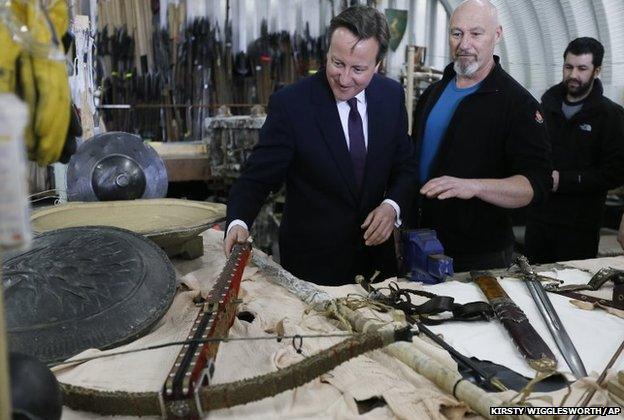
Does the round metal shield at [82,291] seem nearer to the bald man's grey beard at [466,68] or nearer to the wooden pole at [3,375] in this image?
the wooden pole at [3,375]

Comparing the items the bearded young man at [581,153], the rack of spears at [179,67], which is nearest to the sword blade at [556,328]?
the bearded young man at [581,153]

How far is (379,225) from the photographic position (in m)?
2.41

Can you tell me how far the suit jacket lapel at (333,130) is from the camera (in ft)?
8.32

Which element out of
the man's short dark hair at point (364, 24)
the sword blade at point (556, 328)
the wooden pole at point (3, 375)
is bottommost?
the sword blade at point (556, 328)

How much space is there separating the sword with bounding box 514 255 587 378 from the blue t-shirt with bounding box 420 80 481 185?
0.74 m

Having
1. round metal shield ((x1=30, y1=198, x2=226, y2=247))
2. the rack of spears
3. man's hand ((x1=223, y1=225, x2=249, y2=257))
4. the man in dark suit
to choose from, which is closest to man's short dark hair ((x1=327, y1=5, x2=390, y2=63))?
the man in dark suit

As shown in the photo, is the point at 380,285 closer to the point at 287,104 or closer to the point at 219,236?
the point at 287,104

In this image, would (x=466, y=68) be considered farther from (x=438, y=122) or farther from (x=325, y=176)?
(x=325, y=176)

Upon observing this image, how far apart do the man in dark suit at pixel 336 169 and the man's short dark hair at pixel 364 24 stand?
0.5 inches

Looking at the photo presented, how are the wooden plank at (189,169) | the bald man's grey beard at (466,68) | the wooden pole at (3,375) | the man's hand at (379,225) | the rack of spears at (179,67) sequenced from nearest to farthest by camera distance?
the wooden pole at (3,375) < the man's hand at (379,225) < the bald man's grey beard at (466,68) < the wooden plank at (189,169) < the rack of spears at (179,67)

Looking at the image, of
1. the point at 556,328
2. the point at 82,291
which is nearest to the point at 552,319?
the point at 556,328

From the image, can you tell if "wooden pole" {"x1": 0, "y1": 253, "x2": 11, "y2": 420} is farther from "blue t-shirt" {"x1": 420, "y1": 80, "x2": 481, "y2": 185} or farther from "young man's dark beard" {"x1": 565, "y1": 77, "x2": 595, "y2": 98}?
"young man's dark beard" {"x1": 565, "y1": 77, "x2": 595, "y2": 98}

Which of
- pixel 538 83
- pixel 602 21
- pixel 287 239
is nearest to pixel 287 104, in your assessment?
pixel 287 239

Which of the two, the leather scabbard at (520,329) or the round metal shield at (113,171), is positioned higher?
the round metal shield at (113,171)
